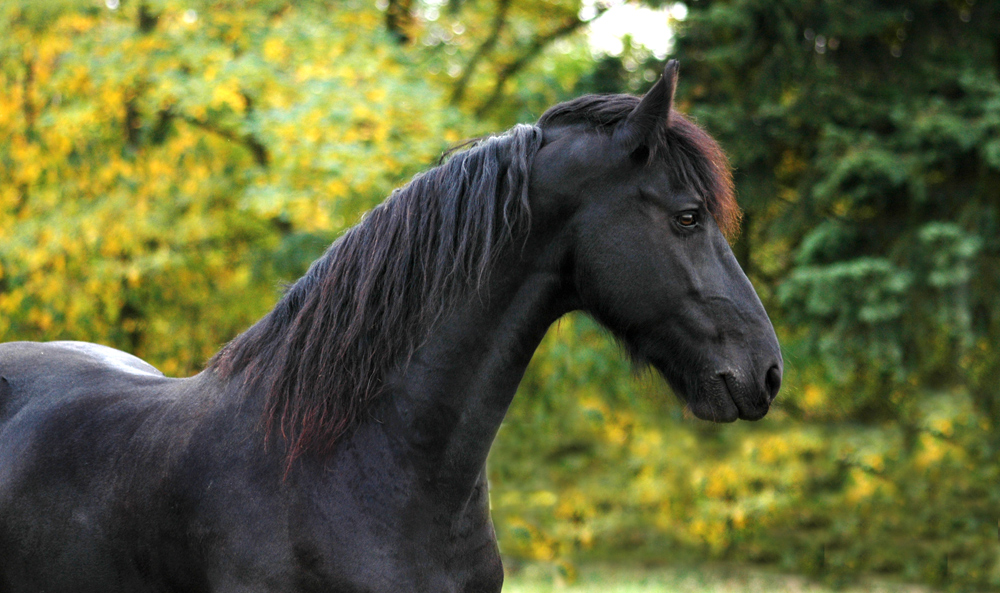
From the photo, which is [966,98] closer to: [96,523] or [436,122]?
[436,122]

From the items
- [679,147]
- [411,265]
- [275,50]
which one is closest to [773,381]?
[679,147]

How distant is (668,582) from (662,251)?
332 inches

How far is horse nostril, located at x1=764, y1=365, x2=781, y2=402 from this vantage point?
227 cm

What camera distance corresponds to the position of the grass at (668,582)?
9.19 metres

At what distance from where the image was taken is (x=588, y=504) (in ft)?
34.4

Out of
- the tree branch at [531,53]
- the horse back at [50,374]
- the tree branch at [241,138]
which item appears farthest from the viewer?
the tree branch at [241,138]

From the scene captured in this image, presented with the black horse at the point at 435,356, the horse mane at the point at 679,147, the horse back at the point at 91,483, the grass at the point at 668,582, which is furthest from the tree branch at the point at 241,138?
the horse mane at the point at 679,147

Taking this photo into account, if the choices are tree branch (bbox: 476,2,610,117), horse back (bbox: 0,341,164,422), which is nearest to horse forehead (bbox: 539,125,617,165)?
horse back (bbox: 0,341,164,422)

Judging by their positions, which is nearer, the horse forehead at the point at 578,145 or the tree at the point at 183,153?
the horse forehead at the point at 578,145

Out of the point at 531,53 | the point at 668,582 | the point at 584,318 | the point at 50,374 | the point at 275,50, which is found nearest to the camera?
the point at 50,374

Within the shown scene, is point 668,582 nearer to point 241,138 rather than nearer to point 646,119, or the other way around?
point 241,138

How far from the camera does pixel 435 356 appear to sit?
7.80 ft

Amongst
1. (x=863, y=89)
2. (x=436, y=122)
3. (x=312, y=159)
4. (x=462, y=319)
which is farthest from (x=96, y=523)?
(x=863, y=89)

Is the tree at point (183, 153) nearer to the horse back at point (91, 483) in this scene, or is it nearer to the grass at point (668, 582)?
the grass at point (668, 582)
